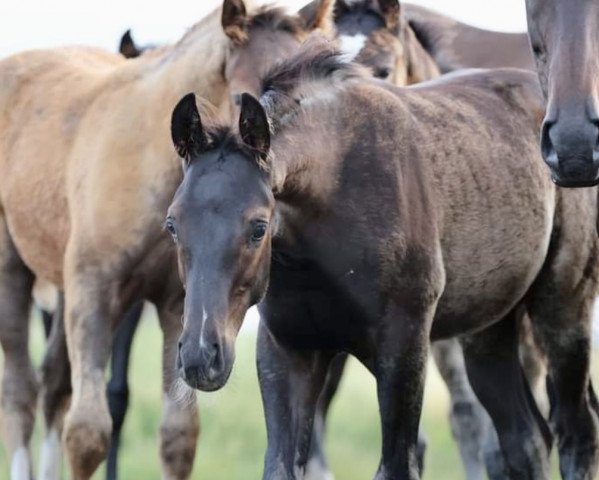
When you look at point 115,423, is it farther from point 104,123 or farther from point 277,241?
point 277,241

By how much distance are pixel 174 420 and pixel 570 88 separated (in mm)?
3045

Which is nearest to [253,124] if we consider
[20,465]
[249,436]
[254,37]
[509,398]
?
[254,37]

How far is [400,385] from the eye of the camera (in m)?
7.66

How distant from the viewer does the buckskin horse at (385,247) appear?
7.05m

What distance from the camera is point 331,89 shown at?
7762mm

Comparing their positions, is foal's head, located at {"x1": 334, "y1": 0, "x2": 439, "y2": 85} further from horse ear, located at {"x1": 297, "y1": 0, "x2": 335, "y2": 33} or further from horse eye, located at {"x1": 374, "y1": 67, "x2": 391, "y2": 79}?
horse ear, located at {"x1": 297, "y1": 0, "x2": 335, "y2": 33}

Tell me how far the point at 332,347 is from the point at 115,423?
10.6 feet

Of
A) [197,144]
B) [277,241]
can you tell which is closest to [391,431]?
[277,241]

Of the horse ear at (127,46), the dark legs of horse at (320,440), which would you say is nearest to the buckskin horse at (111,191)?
the dark legs of horse at (320,440)

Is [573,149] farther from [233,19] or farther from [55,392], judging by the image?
[55,392]

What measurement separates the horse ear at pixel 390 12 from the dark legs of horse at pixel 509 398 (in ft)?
11.5

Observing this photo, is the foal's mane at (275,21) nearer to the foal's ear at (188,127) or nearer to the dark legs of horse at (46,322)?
the foal's ear at (188,127)

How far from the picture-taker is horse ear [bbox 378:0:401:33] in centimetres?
1217

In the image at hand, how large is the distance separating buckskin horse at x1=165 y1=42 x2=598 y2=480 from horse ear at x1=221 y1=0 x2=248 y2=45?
889 mm
